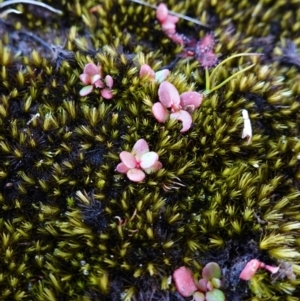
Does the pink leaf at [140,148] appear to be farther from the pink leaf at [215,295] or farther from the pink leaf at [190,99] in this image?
the pink leaf at [215,295]

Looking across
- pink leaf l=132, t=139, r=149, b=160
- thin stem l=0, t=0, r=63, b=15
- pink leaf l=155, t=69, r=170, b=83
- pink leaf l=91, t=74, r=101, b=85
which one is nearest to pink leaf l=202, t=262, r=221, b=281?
pink leaf l=132, t=139, r=149, b=160

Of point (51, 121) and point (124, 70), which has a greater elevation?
point (124, 70)

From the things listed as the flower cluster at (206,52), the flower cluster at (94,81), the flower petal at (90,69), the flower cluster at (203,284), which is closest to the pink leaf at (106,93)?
the flower cluster at (94,81)

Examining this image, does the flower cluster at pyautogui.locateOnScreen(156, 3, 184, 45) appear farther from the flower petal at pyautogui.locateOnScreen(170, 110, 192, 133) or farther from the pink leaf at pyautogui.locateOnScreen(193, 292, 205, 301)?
the pink leaf at pyautogui.locateOnScreen(193, 292, 205, 301)

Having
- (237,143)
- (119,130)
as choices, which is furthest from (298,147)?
(119,130)

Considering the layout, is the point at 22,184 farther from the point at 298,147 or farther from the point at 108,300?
the point at 298,147

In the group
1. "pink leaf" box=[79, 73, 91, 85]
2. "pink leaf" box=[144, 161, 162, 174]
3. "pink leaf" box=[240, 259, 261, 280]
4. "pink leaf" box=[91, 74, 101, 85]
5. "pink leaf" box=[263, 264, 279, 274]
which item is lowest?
"pink leaf" box=[240, 259, 261, 280]

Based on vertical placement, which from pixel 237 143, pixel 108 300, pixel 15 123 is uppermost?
pixel 237 143
